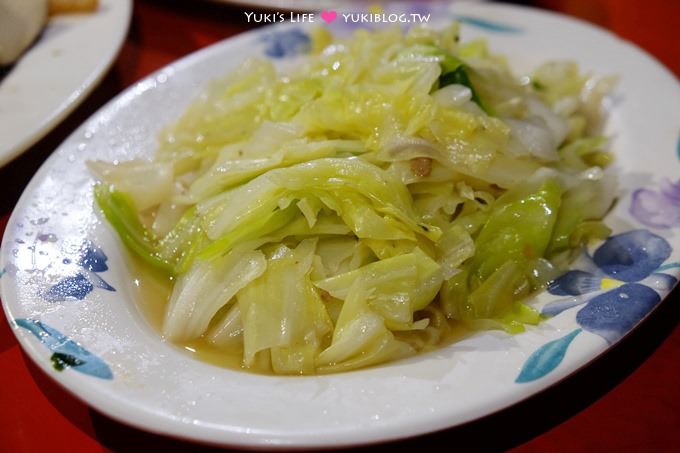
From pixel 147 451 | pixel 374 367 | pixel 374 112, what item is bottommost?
pixel 147 451

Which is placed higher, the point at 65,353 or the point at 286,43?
the point at 286,43

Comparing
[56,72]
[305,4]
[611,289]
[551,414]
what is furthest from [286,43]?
[551,414]

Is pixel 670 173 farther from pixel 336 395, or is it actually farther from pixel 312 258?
pixel 336 395

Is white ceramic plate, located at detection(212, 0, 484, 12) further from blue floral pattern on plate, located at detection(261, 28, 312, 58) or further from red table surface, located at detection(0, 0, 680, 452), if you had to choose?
red table surface, located at detection(0, 0, 680, 452)

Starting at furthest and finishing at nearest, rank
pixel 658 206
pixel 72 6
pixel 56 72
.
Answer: pixel 72 6 → pixel 56 72 → pixel 658 206

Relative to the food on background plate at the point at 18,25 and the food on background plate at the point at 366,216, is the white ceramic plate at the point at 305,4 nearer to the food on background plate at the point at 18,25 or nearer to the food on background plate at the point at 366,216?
the food on background plate at the point at 18,25

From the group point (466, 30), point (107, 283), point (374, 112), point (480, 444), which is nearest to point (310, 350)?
point (480, 444)

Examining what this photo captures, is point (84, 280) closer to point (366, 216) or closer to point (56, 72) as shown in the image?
point (366, 216)
